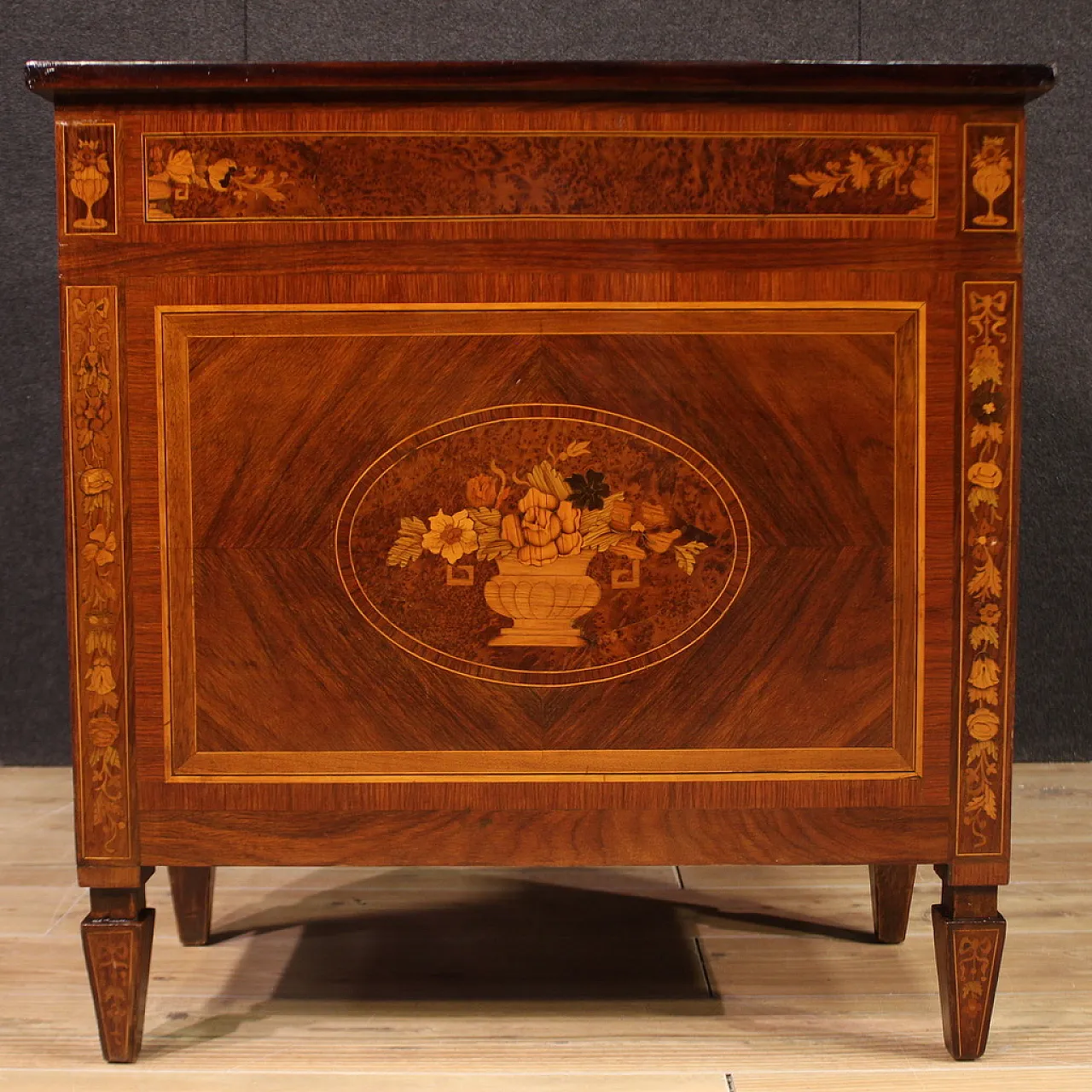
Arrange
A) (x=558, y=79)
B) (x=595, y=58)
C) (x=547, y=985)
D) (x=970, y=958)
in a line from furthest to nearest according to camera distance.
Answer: (x=595, y=58) → (x=547, y=985) → (x=970, y=958) → (x=558, y=79)

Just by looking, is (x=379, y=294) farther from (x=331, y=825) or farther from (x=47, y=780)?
(x=47, y=780)

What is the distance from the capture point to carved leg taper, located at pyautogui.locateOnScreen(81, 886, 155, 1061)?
1145 millimetres

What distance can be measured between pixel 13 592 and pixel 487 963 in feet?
3.89

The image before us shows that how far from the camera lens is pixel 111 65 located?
1.04m

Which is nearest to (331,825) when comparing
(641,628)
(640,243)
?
(641,628)

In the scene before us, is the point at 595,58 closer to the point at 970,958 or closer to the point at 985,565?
the point at 985,565

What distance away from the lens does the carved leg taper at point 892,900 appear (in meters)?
1.39

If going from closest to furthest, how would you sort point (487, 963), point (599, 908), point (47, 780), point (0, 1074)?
1. point (0, 1074)
2. point (487, 963)
3. point (599, 908)
4. point (47, 780)

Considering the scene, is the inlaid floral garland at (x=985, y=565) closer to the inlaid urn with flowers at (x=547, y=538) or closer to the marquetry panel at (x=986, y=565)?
the marquetry panel at (x=986, y=565)

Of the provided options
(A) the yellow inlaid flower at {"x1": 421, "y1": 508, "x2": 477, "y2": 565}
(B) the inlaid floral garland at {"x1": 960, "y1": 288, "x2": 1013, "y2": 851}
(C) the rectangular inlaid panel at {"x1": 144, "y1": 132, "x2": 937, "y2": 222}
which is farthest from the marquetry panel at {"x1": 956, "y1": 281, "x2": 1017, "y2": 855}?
(A) the yellow inlaid flower at {"x1": 421, "y1": 508, "x2": 477, "y2": 565}

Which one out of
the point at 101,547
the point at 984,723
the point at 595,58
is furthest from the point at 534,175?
the point at 595,58

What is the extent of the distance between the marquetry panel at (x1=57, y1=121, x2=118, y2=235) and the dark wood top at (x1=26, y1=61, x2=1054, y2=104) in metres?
0.03

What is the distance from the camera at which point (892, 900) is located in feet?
4.63

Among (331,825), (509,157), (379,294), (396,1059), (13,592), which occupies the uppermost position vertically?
(509,157)
